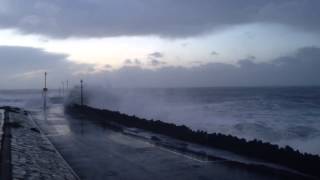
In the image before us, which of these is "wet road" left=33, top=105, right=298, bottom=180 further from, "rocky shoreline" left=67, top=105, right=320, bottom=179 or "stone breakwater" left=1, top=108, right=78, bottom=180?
"rocky shoreline" left=67, top=105, right=320, bottom=179

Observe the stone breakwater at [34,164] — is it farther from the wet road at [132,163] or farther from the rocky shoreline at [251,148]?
the rocky shoreline at [251,148]

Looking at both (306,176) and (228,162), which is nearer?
(306,176)

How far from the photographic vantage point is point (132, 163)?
14.3 m

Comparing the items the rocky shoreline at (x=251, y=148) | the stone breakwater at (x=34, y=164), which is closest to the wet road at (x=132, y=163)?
the stone breakwater at (x=34, y=164)

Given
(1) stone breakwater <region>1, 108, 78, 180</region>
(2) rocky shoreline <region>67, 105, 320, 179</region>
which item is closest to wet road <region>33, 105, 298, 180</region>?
(1) stone breakwater <region>1, 108, 78, 180</region>

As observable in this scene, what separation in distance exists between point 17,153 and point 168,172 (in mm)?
4580

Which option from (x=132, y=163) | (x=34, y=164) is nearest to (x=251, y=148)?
(x=132, y=163)

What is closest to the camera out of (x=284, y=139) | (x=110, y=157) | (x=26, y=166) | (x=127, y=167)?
(x=26, y=166)

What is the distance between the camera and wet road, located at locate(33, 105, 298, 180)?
12391 mm

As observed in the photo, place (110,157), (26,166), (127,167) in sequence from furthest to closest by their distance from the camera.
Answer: (110,157), (127,167), (26,166)

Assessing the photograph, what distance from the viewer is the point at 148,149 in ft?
57.3

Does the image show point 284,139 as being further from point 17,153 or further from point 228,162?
point 17,153

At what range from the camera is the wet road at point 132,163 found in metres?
12.4

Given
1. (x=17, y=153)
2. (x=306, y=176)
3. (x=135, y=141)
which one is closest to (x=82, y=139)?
(x=135, y=141)
